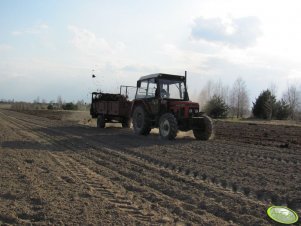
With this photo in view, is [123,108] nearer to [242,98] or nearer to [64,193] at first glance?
[64,193]

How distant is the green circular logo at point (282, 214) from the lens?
17.3 ft

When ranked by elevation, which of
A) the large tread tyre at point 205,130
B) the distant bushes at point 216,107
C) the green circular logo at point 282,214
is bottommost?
the green circular logo at point 282,214

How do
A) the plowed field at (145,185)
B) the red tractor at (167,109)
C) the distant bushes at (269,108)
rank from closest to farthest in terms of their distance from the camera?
the plowed field at (145,185)
the red tractor at (167,109)
the distant bushes at (269,108)

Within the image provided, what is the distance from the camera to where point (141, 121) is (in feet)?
54.9

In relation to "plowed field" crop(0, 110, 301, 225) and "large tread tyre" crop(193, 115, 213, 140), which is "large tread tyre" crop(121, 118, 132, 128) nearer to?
"large tread tyre" crop(193, 115, 213, 140)

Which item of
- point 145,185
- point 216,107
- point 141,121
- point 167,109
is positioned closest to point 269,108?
point 216,107

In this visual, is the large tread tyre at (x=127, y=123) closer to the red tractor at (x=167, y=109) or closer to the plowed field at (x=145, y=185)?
the red tractor at (x=167, y=109)

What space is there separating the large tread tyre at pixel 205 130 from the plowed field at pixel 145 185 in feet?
9.98

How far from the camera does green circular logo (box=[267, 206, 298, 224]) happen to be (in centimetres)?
527

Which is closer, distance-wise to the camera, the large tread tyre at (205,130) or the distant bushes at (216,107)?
the large tread tyre at (205,130)

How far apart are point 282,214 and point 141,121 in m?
11.5

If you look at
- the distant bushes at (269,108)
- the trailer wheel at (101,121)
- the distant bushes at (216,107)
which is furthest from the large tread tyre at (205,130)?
the distant bushes at (269,108)

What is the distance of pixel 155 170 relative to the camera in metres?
8.65

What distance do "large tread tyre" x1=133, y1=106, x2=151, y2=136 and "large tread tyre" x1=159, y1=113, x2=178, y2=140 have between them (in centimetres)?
139
